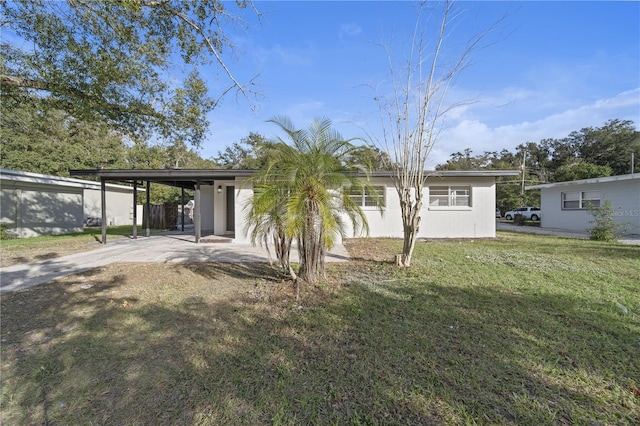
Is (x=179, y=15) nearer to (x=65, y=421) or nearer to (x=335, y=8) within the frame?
(x=335, y=8)

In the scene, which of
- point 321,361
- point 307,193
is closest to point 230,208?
point 307,193

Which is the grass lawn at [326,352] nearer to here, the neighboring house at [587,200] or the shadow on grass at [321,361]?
the shadow on grass at [321,361]

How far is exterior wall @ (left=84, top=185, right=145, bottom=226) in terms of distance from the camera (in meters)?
17.6

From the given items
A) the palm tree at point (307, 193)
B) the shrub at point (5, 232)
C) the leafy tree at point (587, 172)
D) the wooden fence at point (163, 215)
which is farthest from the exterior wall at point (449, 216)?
the leafy tree at point (587, 172)

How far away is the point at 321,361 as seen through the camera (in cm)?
269

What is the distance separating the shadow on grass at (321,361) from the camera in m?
2.06

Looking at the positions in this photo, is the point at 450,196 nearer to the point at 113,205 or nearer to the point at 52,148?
the point at 113,205

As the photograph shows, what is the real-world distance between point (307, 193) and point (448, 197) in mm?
9528

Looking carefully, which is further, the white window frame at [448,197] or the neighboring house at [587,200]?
the neighboring house at [587,200]

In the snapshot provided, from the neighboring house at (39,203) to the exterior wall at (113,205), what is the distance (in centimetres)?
324

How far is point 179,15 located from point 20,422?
7.01 metres

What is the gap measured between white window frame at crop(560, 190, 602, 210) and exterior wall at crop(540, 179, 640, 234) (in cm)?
13

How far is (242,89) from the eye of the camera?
22.3 ft

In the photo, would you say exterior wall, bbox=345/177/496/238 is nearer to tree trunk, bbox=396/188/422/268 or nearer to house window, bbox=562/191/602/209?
tree trunk, bbox=396/188/422/268
